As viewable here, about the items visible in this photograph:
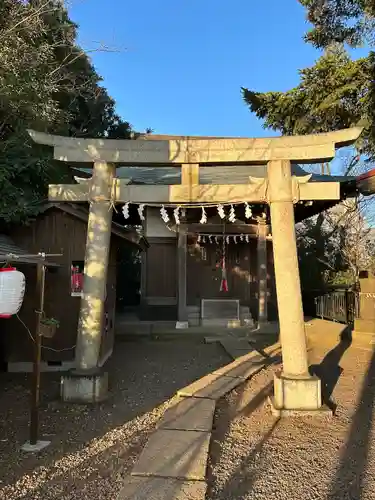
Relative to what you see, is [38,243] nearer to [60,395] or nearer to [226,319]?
[60,395]

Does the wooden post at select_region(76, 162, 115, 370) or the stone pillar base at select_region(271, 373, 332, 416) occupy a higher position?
the wooden post at select_region(76, 162, 115, 370)

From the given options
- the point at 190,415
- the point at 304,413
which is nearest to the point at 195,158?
the point at 190,415

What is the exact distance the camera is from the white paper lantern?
4.61 metres

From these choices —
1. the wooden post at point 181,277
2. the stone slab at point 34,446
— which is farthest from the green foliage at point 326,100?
the stone slab at point 34,446

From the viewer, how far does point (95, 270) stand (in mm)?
6227

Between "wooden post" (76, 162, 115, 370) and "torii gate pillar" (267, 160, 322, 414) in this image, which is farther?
"wooden post" (76, 162, 115, 370)

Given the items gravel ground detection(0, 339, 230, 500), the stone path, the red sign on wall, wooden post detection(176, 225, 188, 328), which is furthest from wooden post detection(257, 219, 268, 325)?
the red sign on wall

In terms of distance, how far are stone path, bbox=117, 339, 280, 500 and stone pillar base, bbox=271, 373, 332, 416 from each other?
996mm

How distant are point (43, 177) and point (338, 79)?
8.87 m

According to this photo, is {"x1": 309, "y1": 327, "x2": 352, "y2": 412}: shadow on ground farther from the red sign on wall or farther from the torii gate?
the red sign on wall

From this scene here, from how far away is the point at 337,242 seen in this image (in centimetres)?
1983

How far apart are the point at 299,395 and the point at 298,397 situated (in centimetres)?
3

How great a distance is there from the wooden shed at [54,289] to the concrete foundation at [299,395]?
4123 millimetres

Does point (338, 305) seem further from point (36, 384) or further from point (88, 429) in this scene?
point (36, 384)
